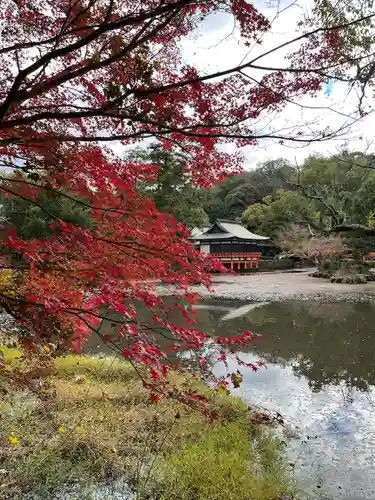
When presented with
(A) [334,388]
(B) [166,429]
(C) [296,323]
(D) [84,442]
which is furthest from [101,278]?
(C) [296,323]

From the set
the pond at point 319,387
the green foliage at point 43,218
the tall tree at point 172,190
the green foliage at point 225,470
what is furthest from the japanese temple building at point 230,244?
the green foliage at point 225,470

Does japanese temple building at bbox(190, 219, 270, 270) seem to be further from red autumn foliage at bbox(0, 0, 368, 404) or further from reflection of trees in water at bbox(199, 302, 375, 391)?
red autumn foliage at bbox(0, 0, 368, 404)

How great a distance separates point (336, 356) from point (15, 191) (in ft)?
18.6

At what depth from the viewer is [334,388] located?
4.78 m

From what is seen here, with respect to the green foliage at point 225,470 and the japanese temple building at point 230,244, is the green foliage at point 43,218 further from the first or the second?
the green foliage at point 225,470

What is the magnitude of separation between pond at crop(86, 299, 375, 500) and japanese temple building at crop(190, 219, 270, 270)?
1638 cm

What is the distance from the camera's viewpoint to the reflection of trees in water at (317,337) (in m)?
5.42

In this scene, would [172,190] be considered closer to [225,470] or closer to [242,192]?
[242,192]

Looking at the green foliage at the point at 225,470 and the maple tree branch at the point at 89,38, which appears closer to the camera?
the maple tree branch at the point at 89,38

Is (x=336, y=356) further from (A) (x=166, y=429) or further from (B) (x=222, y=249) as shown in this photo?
(B) (x=222, y=249)

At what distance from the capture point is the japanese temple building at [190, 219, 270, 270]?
26625 mm

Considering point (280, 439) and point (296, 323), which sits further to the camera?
point (296, 323)

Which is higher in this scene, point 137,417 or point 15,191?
point 15,191

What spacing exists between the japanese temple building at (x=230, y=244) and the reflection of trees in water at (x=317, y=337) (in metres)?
14.7
